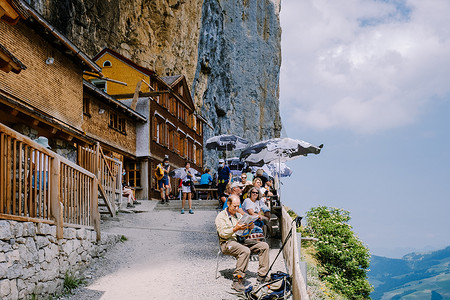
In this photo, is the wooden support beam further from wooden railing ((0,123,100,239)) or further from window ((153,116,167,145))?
wooden railing ((0,123,100,239))

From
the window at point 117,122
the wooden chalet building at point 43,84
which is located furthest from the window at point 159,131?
the wooden chalet building at point 43,84

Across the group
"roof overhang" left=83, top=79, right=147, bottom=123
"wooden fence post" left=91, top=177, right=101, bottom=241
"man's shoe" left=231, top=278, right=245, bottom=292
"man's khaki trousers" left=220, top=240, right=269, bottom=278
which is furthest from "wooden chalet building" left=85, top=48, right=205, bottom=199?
"man's shoe" left=231, top=278, right=245, bottom=292

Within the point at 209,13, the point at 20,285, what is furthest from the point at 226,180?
the point at 209,13

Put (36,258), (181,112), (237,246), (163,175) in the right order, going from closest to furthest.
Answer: (36,258), (237,246), (163,175), (181,112)

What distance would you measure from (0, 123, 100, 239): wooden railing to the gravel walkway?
1.07 m

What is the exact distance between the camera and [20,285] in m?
6.93

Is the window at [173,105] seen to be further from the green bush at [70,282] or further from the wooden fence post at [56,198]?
the green bush at [70,282]

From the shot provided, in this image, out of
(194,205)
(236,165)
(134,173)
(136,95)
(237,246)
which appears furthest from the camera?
(236,165)

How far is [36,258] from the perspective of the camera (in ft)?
24.7

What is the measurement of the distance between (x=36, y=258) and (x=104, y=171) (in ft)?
29.2

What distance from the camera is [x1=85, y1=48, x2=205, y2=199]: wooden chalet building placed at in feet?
102

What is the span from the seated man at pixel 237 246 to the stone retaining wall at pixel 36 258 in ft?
9.24

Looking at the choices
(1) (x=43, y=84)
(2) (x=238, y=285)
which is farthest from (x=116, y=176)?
(2) (x=238, y=285)

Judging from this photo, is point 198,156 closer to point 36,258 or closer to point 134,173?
point 134,173
